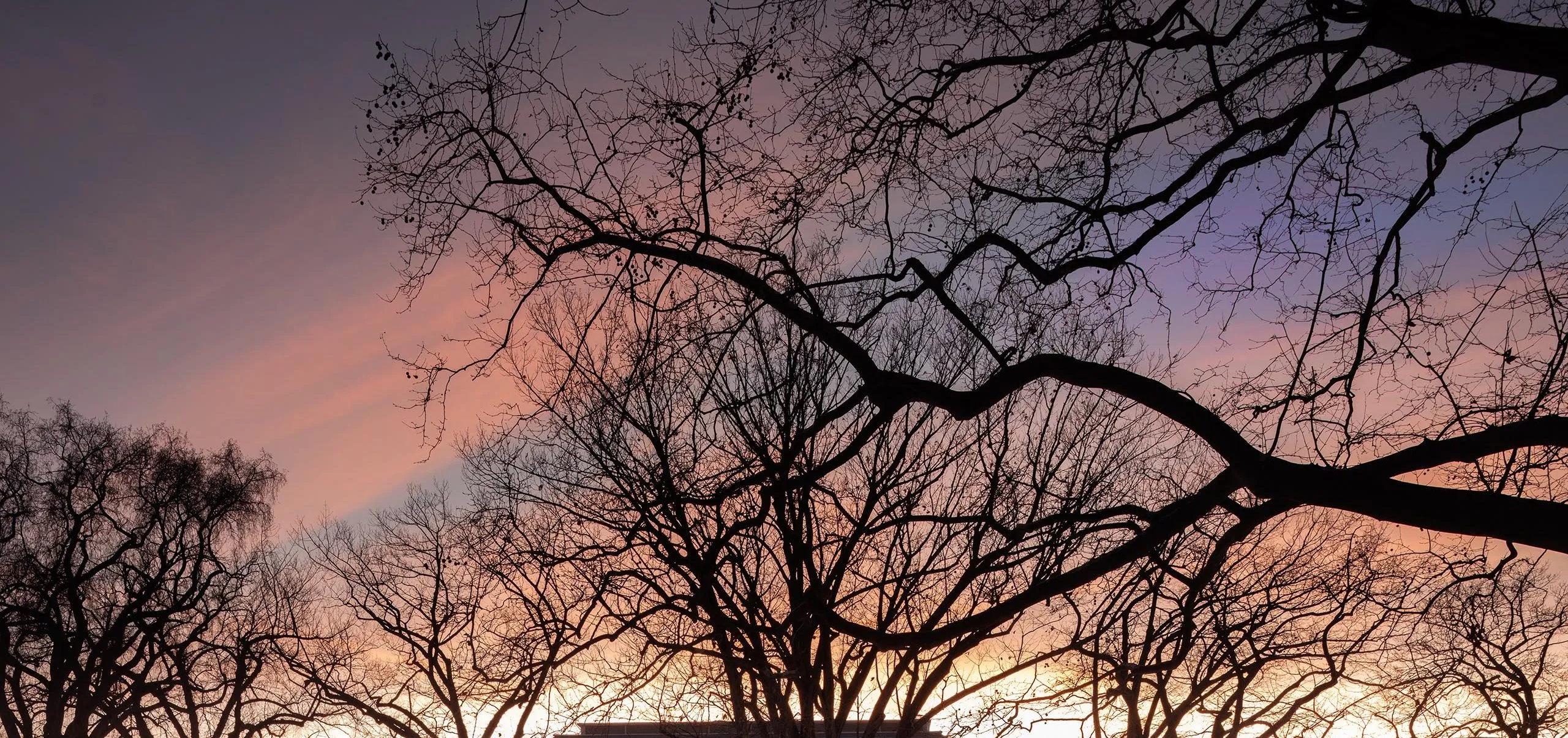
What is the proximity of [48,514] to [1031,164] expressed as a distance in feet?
78.3

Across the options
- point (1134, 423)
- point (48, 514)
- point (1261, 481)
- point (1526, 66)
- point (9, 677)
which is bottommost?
point (1261, 481)

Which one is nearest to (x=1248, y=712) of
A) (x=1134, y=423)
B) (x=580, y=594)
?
(x=1134, y=423)

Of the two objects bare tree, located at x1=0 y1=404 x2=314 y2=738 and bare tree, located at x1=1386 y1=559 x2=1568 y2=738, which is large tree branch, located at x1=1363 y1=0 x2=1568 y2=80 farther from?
bare tree, located at x1=0 y1=404 x2=314 y2=738

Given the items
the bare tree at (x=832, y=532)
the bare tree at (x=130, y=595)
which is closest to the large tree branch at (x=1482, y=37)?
the bare tree at (x=832, y=532)

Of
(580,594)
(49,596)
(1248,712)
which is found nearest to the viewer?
(580,594)

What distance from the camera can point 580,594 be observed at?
14.4 m

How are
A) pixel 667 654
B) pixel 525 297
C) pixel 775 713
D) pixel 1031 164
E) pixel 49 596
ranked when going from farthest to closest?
pixel 49 596, pixel 775 713, pixel 667 654, pixel 1031 164, pixel 525 297

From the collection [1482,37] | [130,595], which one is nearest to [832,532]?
[1482,37]

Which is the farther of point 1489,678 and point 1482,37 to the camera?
point 1489,678

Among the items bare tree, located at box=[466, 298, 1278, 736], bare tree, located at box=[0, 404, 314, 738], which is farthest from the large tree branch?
bare tree, located at box=[0, 404, 314, 738]

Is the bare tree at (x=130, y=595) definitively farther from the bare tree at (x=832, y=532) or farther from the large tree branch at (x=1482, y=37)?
the large tree branch at (x=1482, y=37)

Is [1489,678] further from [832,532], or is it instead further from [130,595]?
[130,595]

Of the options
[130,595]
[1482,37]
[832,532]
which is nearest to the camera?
[1482,37]

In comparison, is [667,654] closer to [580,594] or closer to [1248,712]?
[580,594]
